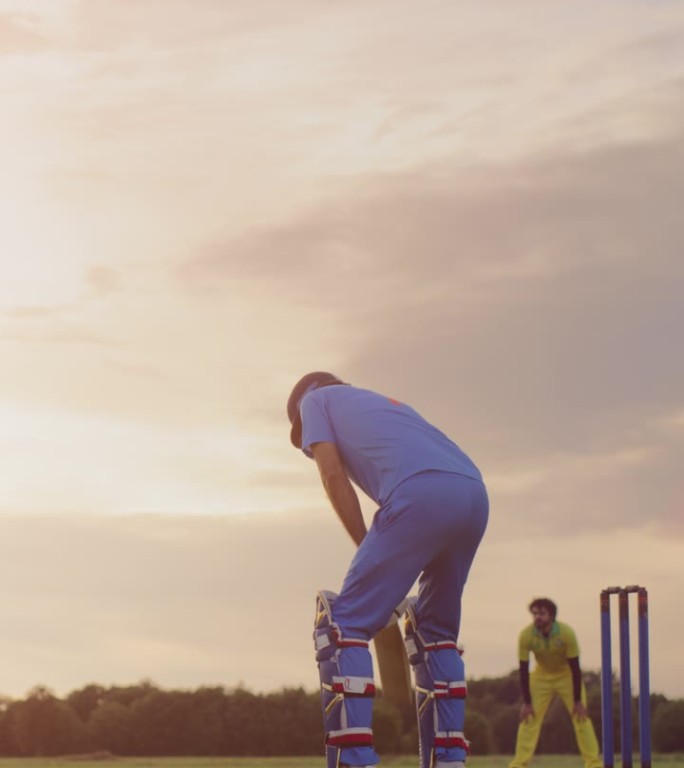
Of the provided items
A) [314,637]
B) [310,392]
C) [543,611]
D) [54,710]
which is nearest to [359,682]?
[314,637]

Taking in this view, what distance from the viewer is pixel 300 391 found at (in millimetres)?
7453

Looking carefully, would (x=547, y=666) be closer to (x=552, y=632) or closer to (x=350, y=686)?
(x=552, y=632)

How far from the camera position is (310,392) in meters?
7.16

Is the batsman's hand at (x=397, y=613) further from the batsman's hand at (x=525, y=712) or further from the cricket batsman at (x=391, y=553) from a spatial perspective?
the batsman's hand at (x=525, y=712)

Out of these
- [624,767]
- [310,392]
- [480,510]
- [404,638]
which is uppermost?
[310,392]

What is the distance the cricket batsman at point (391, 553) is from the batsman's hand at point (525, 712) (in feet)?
29.3

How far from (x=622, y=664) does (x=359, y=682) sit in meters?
6.03

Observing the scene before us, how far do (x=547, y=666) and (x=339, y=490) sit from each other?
1021 centimetres

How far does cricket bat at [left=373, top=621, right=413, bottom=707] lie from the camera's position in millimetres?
7117

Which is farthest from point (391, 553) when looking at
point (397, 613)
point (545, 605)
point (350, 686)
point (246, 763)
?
point (246, 763)

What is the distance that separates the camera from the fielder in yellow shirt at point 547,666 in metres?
15.9

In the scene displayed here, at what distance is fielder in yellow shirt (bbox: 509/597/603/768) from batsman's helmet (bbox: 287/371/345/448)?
9214 mm

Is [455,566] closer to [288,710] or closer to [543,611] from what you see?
[543,611]

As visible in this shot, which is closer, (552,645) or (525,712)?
(525,712)
